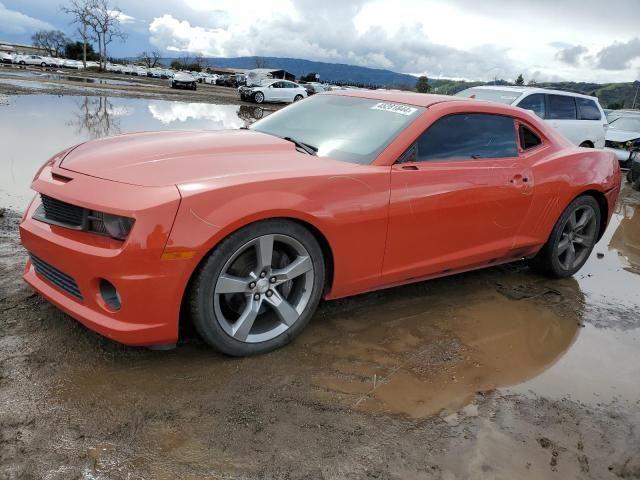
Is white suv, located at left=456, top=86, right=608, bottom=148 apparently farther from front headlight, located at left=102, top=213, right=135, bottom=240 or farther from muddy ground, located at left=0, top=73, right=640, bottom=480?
front headlight, located at left=102, top=213, right=135, bottom=240

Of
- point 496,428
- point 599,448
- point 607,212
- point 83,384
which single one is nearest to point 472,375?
point 496,428

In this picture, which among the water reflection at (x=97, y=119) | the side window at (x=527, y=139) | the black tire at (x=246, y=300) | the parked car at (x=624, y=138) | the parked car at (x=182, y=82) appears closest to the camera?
the black tire at (x=246, y=300)

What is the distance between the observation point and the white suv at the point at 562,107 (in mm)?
9945

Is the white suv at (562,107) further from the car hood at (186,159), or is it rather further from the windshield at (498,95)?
the car hood at (186,159)

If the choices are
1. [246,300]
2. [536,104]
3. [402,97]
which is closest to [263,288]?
[246,300]

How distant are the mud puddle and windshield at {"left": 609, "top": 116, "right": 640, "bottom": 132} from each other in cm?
1091

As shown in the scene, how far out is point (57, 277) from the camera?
2.69 m

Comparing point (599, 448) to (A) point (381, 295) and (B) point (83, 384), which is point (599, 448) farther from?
(B) point (83, 384)

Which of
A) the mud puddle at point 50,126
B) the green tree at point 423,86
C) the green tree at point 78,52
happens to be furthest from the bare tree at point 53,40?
the mud puddle at point 50,126

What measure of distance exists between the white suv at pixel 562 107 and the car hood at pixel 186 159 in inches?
303

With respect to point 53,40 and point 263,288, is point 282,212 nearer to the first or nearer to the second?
point 263,288

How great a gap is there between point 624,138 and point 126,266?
13.5 m

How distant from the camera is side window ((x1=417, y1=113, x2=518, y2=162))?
Answer: 3.44 meters

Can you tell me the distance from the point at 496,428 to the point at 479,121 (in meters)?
2.25
